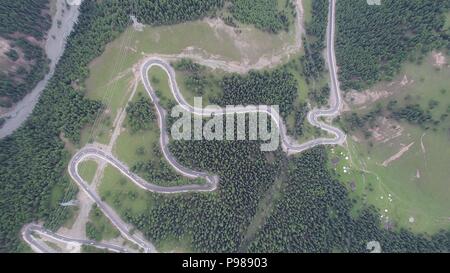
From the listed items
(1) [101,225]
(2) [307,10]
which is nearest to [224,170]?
(1) [101,225]

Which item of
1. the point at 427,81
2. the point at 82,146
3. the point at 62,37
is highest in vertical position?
the point at 62,37

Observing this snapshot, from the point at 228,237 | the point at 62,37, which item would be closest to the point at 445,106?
the point at 228,237

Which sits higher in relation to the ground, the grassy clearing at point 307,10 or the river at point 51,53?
the grassy clearing at point 307,10

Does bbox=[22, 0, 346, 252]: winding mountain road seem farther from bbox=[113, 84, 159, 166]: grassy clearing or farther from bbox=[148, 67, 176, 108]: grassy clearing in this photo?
bbox=[113, 84, 159, 166]: grassy clearing

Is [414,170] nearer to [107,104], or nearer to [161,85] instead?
[161,85]

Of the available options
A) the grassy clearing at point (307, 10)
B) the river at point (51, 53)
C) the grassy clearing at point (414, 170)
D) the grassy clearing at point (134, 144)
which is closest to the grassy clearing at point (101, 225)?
the grassy clearing at point (134, 144)

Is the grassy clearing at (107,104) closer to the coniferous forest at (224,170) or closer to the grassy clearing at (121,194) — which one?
the coniferous forest at (224,170)

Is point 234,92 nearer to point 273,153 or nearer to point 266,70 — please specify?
point 266,70
